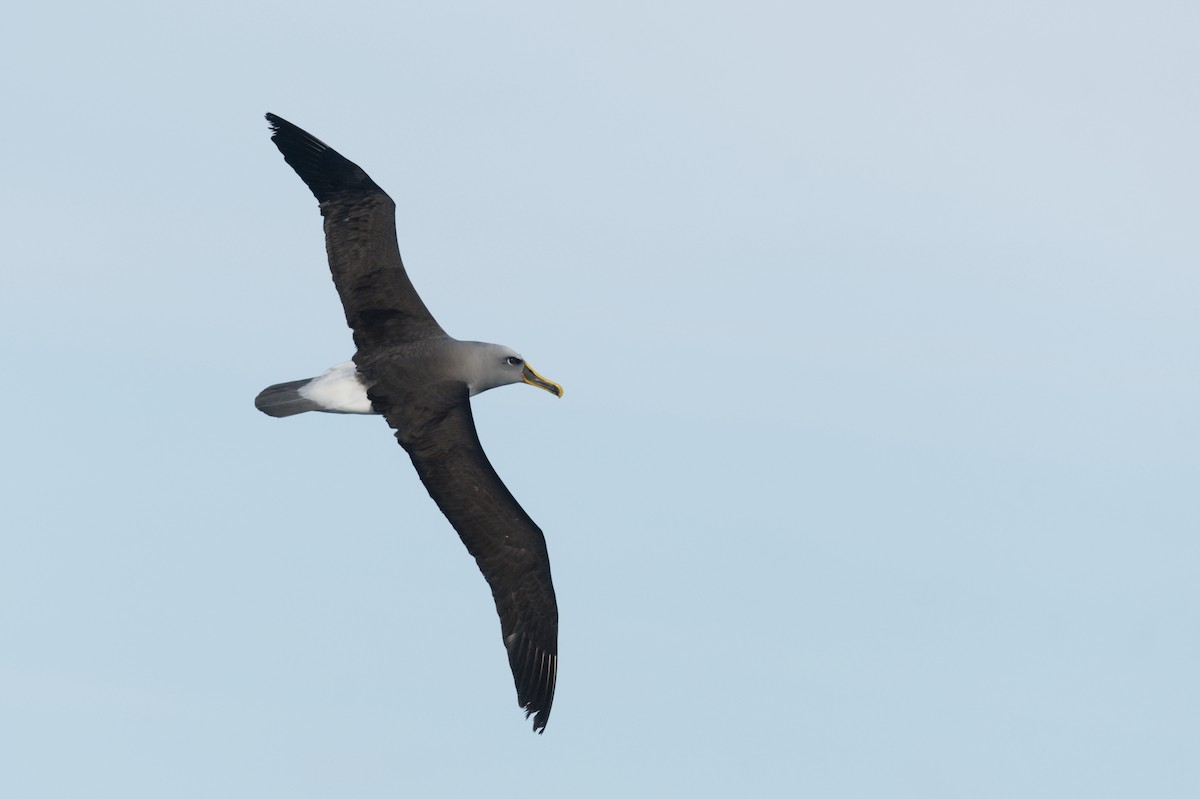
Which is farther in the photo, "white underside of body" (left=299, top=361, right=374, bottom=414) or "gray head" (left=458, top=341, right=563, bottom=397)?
"gray head" (left=458, top=341, right=563, bottom=397)

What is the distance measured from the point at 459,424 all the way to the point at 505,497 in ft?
3.01

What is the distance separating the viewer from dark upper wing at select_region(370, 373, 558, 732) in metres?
18.3

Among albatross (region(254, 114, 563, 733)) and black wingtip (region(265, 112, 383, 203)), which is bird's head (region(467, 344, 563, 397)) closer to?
albatross (region(254, 114, 563, 733))

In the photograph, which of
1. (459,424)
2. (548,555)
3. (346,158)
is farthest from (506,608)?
(346,158)

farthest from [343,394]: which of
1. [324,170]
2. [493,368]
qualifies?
[324,170]

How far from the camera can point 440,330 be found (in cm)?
1884

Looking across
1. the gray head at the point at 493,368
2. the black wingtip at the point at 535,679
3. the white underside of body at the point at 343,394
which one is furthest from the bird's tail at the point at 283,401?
the black wingtip at the point at 535,679

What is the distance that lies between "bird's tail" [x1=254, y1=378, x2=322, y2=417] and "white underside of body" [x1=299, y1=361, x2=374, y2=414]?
26 centimetres

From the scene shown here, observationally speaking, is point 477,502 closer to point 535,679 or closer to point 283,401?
point 535,679

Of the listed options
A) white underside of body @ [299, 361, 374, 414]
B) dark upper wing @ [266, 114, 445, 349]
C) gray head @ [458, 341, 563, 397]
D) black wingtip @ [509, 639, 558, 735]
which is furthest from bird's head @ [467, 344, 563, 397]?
black wingtip @ [509, 639, 558, 735]

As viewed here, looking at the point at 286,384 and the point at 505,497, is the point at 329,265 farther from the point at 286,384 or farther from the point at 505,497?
the point at 505,497

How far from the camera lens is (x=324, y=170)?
19.1 m

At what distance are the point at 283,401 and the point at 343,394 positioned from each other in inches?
33.7

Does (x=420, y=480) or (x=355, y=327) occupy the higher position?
(x=355, y=327)
